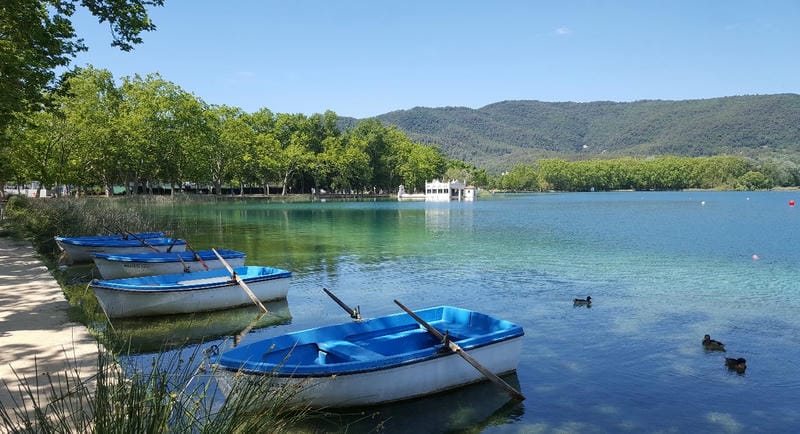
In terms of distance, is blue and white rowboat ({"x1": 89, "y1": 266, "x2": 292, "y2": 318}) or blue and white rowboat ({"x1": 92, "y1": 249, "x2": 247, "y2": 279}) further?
blue and white rowboat ({"x1": 92, "y1": 249, "x2": 247, "y2": 279})

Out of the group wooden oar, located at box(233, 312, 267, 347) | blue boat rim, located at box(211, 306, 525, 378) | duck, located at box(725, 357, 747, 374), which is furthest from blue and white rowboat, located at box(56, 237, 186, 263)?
duck, located at box(725, 357, 747, 374)

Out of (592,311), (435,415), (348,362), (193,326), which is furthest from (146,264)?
(592,311)

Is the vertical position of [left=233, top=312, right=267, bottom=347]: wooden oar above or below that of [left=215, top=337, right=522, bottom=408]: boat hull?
below

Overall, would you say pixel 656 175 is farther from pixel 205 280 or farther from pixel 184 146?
pixel 205 280

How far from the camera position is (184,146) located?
65.9 metres

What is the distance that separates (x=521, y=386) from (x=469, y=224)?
118ft

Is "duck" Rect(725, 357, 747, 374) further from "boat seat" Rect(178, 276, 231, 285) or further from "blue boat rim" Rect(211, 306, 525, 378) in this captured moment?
"boat seat" Rect(178, 276, 231, 285)

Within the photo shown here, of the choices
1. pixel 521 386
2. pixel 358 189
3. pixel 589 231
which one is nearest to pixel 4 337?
pixel 521 386

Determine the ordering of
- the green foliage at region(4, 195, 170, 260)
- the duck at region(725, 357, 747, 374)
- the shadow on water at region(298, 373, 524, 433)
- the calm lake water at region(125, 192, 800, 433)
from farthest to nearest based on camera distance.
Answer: the green foliage at region(4, 195, 170, 260)
the duck at region(725, 357, 747, 374)
the calm lake water at region(125, 192, 800, 433)
the shadow on water at region(298, 373, 524, 433)

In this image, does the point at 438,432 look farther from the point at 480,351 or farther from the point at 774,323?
the point at 774,323

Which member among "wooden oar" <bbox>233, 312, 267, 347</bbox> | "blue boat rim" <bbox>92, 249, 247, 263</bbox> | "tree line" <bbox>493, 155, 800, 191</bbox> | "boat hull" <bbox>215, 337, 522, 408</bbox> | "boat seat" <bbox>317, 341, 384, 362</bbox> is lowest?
"wooden oar" <bbox>233, 312, 267, 347</bbox>

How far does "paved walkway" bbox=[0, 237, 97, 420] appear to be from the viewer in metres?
6.59

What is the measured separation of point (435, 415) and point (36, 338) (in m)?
6.17

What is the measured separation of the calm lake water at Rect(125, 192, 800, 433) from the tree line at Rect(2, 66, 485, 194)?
1229 cm
